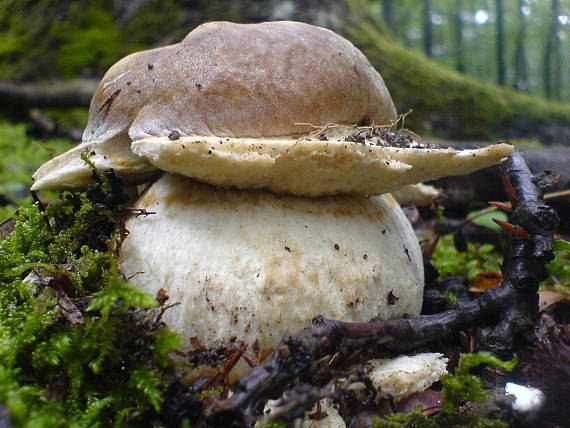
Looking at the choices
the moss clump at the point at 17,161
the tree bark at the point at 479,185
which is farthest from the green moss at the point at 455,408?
the moss clump at the point at 17,161

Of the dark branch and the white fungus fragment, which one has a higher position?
the dark branch

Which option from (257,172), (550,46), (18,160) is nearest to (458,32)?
(550,46)

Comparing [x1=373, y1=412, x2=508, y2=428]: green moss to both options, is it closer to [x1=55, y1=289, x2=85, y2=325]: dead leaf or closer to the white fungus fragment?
the white fungus fragment

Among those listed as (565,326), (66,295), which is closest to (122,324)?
(66,295)

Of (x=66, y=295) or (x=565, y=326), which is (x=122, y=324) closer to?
(x=66, y=295)

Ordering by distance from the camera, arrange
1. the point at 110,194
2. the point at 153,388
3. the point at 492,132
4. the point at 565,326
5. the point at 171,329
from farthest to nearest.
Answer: the point at 492,132 → the point at 565,326 → the point at 110,194 → the point at 171,329 → the point at 153,388

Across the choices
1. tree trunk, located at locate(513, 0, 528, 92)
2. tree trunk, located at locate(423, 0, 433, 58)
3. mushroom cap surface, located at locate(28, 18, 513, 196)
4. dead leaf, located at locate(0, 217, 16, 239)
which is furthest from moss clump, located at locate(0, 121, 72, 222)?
tree trunk, located at locate(513, 0, 528, 92)
